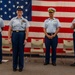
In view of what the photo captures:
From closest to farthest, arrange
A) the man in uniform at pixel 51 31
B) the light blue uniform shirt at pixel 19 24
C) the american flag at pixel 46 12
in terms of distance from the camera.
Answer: the light blue uniform shirt at pixel 19 24 → the man in uniform at pixel 51 31 → the american flag at pixel 46 12

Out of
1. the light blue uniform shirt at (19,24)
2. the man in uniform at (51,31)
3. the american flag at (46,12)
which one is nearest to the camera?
the light blue uniform shirt at (19,24)

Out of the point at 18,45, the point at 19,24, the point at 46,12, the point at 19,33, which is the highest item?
the point at 46,12

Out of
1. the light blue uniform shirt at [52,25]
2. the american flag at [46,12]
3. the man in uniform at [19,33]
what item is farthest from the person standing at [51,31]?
the american flag at [46,12]

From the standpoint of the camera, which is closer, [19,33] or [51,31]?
[19,33]

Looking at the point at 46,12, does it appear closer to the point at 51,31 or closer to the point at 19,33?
the point at 51,31

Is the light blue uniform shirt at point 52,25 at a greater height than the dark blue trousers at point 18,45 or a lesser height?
greater

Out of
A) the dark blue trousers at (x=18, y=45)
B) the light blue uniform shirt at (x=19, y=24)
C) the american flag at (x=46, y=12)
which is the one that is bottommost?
the dark blue trousers at (x=18, y=45)

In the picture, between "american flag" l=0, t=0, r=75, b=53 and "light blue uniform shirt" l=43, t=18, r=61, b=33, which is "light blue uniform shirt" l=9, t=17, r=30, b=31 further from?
"american flag" l=0, t=0, r=75, b=53

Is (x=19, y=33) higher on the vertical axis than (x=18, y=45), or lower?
higher

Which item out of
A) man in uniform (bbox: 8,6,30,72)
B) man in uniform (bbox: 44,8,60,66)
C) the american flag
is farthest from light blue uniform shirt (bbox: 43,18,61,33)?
the american flag

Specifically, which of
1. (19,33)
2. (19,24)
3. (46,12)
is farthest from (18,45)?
(46,12)

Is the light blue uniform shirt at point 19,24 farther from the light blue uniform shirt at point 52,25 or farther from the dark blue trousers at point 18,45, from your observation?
the light blue uniform shirt at point 52,25

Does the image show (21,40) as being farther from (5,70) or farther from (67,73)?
(67,73)

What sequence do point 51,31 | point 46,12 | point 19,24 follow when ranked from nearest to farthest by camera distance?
point 19,24 → point 51,31 → point 46,12
